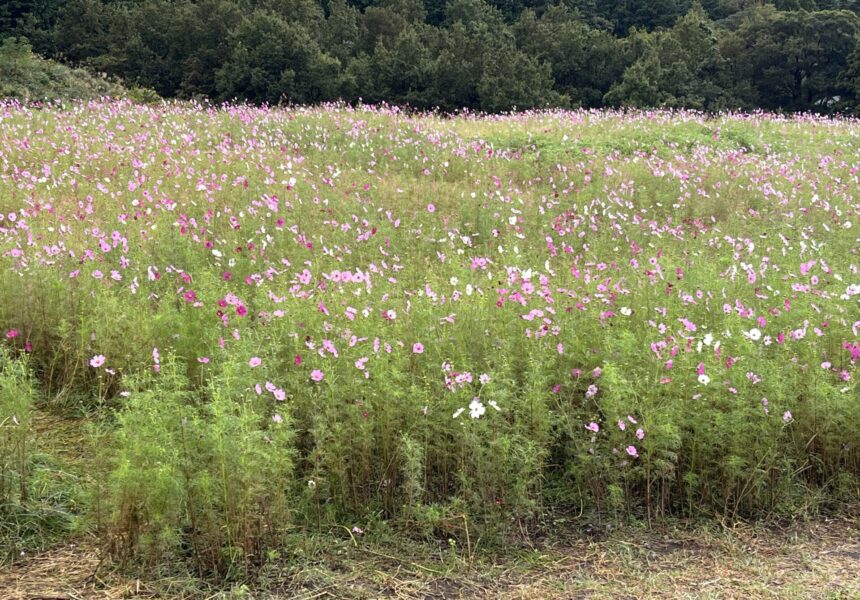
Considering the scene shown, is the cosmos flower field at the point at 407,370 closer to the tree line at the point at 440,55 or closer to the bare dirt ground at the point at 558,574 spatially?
the bare dirt ground at the point at 558,574

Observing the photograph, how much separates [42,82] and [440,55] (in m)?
14.4

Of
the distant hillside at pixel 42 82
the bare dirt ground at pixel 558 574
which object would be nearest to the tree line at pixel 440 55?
the distant hillside at pixel 42 82

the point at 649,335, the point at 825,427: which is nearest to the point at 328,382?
the point at 649,335

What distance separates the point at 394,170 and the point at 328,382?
692cm

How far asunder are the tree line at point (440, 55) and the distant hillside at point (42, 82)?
22.1 ft

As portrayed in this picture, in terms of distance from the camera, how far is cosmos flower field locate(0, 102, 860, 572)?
284cm

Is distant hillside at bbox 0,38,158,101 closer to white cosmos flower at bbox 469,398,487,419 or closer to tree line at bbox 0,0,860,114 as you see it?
tree line at bbox 0,0,860,114

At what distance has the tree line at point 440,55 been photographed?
26.1 metres

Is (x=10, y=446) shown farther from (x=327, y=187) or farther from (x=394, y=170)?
(x=394, y=170)

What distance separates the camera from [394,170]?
9727 mm

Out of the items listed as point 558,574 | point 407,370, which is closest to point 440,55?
point 407,370

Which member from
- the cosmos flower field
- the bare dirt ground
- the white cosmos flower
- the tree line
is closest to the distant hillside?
the tree line

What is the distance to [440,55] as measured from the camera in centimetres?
2673

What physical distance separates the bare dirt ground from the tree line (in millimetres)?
22847
